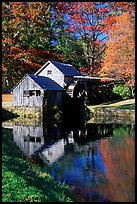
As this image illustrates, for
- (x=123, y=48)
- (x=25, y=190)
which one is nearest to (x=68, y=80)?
(x=123, y=48)

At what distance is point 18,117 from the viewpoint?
28.8 metres

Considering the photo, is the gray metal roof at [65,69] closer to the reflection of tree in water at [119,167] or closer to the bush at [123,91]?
the bush at [123,91]

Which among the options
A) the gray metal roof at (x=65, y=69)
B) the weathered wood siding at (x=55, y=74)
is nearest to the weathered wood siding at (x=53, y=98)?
the weathered wood siding at (x=55, y=74)

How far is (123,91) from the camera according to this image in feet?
116

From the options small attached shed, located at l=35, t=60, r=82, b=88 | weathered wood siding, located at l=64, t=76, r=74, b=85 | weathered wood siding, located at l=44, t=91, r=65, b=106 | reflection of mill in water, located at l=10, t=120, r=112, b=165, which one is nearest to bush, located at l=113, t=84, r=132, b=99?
small attached shed, located at l=35, t=60, r=82, b=88

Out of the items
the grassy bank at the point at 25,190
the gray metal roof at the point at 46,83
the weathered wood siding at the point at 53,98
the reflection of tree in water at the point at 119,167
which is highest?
the gray metal roof at the point at 46,83

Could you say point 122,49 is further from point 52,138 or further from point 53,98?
point 52,138

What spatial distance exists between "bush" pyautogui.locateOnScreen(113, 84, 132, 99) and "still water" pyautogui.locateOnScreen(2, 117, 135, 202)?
11.9m

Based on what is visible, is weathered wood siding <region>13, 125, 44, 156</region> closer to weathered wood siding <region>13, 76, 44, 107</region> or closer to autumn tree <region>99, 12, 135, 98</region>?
weathered wood siding <region>13, 76, 44, 107</region>

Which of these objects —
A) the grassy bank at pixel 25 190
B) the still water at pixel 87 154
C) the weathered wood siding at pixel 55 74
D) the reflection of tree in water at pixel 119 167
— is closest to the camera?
the grassy bank at pixel 25 190

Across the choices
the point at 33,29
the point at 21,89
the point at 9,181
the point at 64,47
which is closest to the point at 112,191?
the point at 9,181

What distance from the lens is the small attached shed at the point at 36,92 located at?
28.1 m

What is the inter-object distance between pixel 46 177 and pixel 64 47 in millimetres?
33557

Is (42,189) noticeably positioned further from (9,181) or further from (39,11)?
(39,11)
